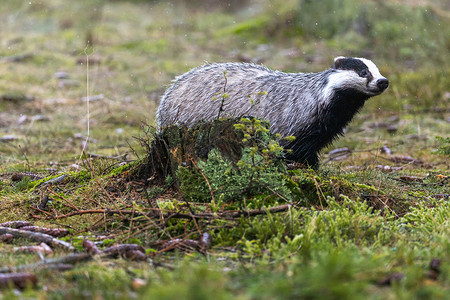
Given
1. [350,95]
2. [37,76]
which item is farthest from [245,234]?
[37,76]

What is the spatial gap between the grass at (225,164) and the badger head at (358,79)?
780 millimetres

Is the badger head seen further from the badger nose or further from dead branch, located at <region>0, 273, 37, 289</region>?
dead branch, located at <region>0, 273, 37, 289</region>

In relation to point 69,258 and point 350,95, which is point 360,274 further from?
point 350,95

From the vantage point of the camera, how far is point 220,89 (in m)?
6.08

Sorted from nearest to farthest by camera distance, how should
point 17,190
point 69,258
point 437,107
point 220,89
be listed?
point 69,258 < point 17,190 < point 220,89 < point 437,107

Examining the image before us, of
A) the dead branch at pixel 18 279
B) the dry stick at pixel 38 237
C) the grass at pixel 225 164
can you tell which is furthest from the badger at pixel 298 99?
the dead branch at pixel 18 279

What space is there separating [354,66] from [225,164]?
220 centimetres

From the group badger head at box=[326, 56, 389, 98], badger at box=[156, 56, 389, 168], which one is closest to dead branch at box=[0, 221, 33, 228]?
badger at box=[156, 56, 389, 168]

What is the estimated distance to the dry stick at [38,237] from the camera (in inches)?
124

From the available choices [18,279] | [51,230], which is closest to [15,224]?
[51,230]

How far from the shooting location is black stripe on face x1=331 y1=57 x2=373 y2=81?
5387 mm

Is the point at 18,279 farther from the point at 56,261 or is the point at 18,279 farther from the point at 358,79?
the point at 358,79

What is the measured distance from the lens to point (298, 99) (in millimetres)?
5590

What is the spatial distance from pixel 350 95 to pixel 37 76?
7632 millimetres
